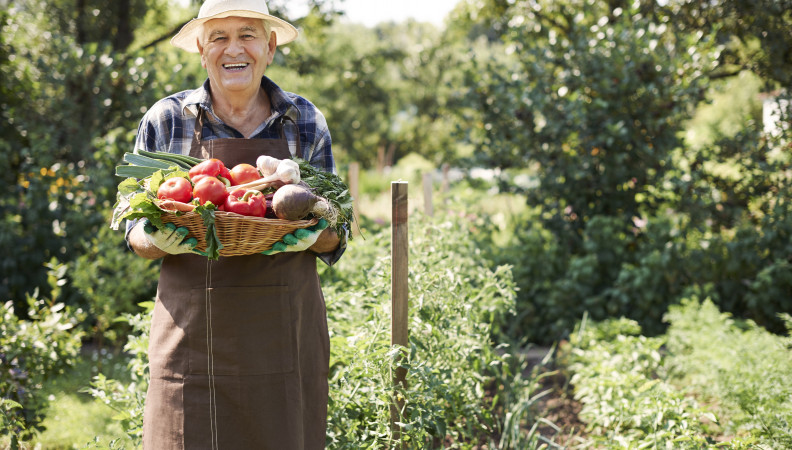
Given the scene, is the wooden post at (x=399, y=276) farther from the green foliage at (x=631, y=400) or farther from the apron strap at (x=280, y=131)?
the green foliage at (x=631, y=400)

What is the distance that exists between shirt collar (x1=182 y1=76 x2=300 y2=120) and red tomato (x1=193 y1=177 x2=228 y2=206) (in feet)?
1.45

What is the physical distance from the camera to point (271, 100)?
7.12 ft

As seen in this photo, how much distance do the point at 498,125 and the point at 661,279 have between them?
1.89 metres

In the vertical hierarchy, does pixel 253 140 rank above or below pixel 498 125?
below

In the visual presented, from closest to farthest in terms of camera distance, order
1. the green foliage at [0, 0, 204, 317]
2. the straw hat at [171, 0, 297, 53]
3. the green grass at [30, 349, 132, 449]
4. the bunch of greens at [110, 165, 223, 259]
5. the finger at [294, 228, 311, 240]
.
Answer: the bunch of greens at [110, 165, 223, 259] → the finger at [294, 228, 311, 240] → the straw hat at [171, 0, 297, 53] → the green grass at [30, 349, 132, 449] → the green foliage at [0, 0, 204, 317]

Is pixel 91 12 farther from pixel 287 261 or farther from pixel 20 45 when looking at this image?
pixel 287 261

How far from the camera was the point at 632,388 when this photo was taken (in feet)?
10.8

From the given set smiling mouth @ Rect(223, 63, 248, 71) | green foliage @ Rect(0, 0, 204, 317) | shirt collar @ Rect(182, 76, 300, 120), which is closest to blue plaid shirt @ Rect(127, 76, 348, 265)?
shirt collar @ Rect(182, 76, 300, 120)

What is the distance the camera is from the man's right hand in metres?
1.67

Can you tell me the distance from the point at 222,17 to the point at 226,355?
1.00 metres

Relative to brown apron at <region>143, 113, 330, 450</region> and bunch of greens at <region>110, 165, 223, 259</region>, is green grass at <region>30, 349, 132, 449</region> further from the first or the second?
bunch of greens at <region>110, 165, 223, 259</region>

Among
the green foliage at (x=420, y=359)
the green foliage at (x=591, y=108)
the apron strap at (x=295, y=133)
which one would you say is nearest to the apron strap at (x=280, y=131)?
the apron strap at (x=295, y=133)

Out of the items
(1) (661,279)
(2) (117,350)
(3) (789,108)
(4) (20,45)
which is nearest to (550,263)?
(1) (661,279)

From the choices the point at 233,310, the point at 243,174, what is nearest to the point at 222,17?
the point at 243,174
